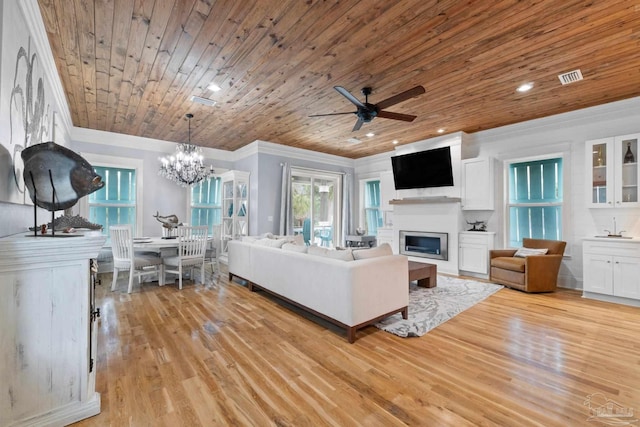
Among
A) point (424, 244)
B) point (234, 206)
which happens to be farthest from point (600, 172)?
point (234, 206)

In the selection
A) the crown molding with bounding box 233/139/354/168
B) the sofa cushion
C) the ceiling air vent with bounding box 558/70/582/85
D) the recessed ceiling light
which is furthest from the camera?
the crown molding with bounding box 233/139/354/168

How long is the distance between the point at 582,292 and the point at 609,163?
1.95 metres

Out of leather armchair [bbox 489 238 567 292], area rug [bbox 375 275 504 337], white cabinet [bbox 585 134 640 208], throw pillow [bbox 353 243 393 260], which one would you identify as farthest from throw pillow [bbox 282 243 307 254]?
white cabinet [bbox 585 134 640 208]

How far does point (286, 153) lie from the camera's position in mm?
6605

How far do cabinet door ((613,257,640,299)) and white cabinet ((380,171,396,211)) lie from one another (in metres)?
3.88

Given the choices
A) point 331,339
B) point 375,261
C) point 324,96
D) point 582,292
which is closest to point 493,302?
point 582,292

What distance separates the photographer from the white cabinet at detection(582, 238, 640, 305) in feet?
12.1

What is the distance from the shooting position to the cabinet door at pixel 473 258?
5.15 meters

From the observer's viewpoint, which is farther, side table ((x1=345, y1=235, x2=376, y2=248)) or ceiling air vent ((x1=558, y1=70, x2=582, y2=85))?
side table ((x1=345, y1=235, x2=376, y2=248))

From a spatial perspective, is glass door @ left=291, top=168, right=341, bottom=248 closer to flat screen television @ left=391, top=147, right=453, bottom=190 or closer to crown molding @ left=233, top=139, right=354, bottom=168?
crown molding @ left=233, top=139, right=354, bottom=168

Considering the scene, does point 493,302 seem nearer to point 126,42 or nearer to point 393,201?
point 393,201

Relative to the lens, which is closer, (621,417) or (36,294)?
(36,294)

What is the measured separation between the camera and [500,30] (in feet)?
7.90

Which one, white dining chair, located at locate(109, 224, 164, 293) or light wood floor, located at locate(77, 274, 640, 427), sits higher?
white dining chair, located at locate(109, 224, 164, 293)
